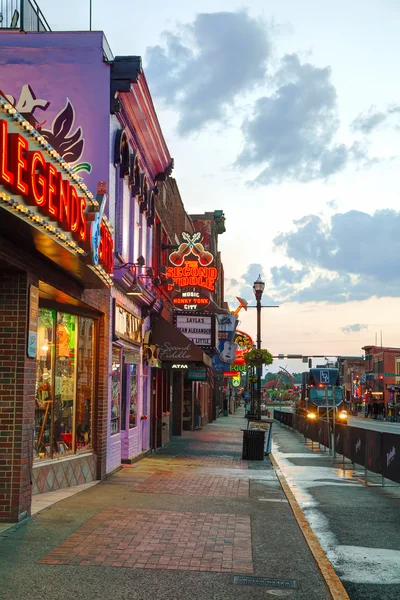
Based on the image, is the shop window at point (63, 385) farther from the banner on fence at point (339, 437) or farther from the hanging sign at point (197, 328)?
the hanging sign at point (197, 328)

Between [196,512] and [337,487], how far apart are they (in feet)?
Answer: 16.9

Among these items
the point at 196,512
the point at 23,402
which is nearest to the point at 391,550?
the point at 196,512

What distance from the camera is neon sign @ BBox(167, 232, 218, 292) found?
89.3ft

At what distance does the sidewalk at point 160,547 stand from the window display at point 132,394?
474 cm

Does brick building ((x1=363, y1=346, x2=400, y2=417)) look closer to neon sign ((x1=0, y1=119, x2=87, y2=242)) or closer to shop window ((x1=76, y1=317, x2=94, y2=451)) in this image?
shop window ((x1=76, y1=317, x2=94, y2=451))

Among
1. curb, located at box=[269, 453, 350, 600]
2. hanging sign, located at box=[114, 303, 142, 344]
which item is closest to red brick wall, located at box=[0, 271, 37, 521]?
curb, located at box=[269, 453, 350, 600]

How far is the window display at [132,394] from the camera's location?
19109mm

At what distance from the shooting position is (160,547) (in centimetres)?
874

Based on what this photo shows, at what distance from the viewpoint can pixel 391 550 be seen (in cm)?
916

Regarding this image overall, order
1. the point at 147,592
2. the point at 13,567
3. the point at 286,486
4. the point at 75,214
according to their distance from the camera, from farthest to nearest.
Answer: the point at 286,486 → the point at 75,214 → the point at 13,567 → the point at 147,592

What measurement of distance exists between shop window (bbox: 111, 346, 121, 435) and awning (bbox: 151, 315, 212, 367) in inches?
206

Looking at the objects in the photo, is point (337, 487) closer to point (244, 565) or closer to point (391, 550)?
point (391, 550)

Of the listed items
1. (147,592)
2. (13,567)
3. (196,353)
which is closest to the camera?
(147,592)

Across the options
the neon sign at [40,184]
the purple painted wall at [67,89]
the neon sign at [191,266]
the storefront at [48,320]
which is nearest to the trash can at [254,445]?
the storefront at [48,320]
